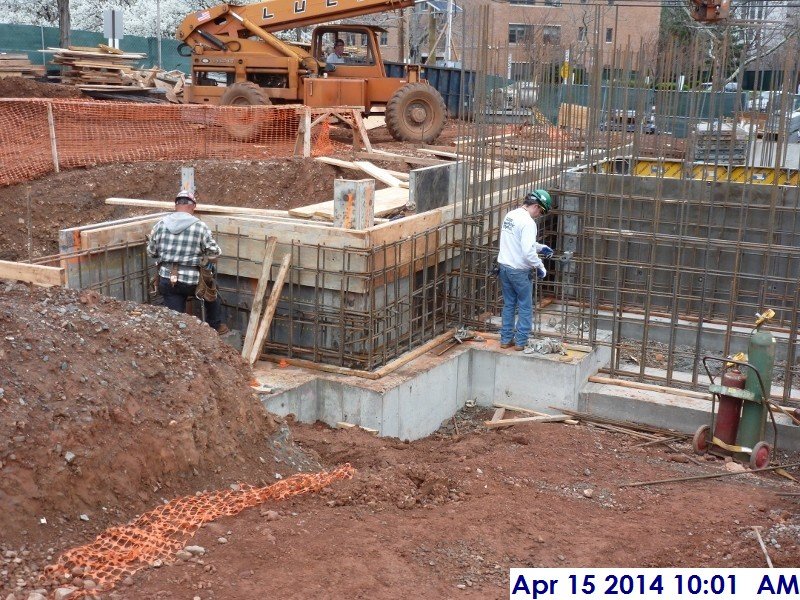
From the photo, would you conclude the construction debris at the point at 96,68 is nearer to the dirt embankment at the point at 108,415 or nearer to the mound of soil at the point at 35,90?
the mound of soil at the point at 35,90

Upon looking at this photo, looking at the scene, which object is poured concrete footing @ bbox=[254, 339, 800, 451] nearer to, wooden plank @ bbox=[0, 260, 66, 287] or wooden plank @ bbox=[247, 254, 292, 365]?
wooden plank @ bbox=[247, 254, 292, 365]

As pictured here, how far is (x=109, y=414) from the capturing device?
5.02m

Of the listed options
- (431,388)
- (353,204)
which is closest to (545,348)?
(431,388)

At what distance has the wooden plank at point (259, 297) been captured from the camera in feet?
28.0

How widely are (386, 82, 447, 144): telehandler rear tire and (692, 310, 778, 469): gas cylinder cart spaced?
41.5 ft

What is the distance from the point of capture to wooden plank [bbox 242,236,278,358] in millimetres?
8531

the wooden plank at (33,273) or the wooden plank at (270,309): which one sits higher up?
the wooden plank at (33,273)

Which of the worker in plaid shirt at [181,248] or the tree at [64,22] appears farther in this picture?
the tree at [64,22]

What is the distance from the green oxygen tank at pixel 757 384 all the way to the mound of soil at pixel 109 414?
407 cm

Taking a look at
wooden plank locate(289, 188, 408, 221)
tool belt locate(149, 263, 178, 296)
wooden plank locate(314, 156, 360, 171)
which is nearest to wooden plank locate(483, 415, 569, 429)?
wooden plank locate(289, 188, 408, 221)

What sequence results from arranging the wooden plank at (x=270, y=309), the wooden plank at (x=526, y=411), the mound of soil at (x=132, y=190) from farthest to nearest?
the mound of soil at (x=132, y=190) → the wooden plank at (x=526, y=411) → the wooden plank at (x=270, y=309)

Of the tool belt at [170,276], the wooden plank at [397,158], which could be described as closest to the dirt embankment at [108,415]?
the tool belt at [170,276]

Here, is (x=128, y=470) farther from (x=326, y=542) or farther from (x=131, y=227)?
(x=131, y=227)

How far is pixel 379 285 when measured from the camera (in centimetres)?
861
